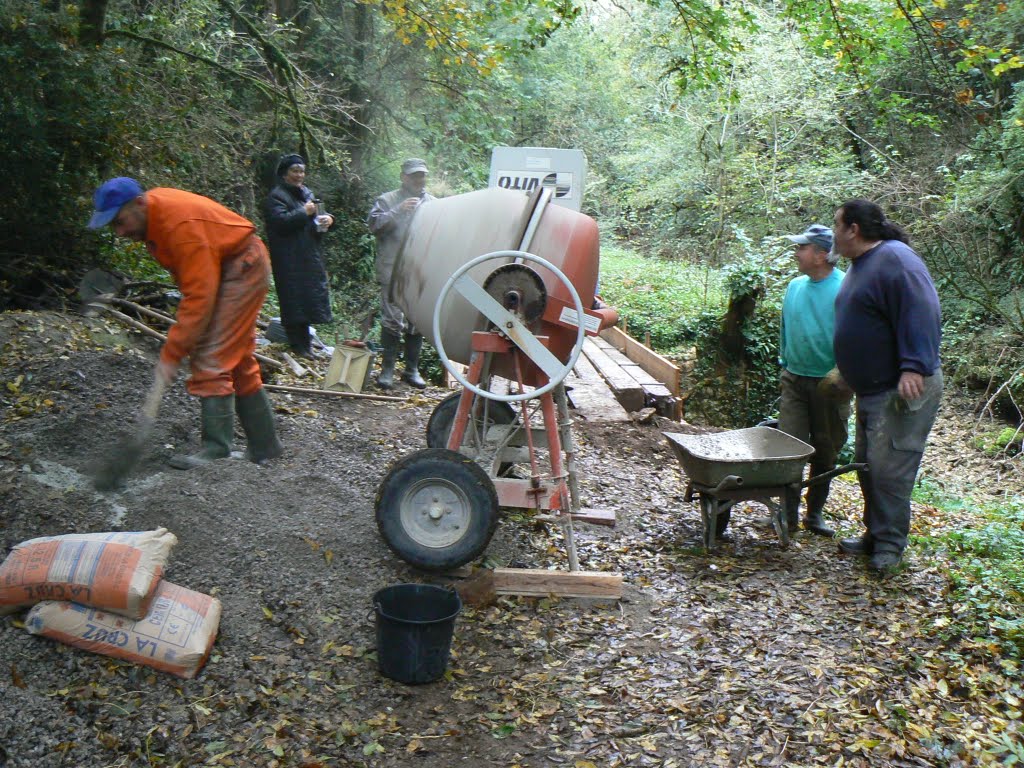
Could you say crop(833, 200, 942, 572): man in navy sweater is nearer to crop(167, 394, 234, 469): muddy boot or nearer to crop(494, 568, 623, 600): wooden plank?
crop(494, 568, 623, 600): wooden plank

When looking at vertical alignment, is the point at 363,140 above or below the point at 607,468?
above

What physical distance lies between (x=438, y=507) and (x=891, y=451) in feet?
8.09

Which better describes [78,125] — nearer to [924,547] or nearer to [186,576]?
[186,576]

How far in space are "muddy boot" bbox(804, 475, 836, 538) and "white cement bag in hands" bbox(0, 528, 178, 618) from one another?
13.0 ft

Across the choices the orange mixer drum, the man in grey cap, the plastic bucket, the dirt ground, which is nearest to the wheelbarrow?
the dirt ground

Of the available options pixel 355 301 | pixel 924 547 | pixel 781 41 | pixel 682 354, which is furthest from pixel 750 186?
pixel 924 547

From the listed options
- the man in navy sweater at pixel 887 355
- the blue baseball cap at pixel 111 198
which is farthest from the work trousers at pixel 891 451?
the blue baseball cap at pixel 111 198

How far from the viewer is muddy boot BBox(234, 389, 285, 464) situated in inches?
206

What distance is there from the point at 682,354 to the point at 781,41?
8.46m

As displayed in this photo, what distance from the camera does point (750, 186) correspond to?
658 inches

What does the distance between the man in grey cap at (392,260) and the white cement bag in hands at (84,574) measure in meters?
3.35

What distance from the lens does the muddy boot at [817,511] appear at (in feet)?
17.9

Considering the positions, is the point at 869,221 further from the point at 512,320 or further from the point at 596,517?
the point at 596,517

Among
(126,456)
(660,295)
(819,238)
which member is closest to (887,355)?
(819,238)
